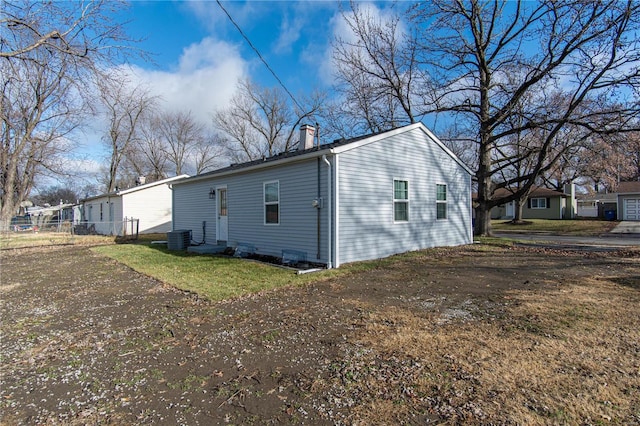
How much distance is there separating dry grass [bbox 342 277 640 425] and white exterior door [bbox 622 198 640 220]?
109ft

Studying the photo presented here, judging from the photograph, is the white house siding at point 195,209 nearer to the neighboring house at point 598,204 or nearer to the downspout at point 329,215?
the downspout at point 329,215

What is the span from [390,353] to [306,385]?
3.26 feet

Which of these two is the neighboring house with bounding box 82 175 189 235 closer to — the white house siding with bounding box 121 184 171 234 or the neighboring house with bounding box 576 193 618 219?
the white house siding with bounding box 121 184 171 234

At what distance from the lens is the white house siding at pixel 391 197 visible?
343 inches

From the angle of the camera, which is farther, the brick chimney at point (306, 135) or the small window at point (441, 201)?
the brick chimney at point (306, 135)

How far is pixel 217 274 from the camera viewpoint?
7.66 meters

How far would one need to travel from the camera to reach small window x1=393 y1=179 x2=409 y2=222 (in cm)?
1010


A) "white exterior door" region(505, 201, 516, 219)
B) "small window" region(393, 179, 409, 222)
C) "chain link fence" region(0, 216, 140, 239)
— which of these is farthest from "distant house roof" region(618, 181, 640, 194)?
"chain link fence" region(0, 216, 140, 239)

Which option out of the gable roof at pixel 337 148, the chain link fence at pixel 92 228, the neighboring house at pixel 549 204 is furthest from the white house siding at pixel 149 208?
the neighboring house at pixel 549 204

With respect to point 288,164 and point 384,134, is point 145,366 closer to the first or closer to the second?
point 288,164

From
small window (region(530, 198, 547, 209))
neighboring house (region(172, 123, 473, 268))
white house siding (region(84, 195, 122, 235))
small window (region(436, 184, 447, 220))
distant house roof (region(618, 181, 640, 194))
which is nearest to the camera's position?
neighboring house (region(172, 123, 473, 268))

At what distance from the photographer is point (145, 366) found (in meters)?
3.23

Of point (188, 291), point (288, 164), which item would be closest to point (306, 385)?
point (188, 291)

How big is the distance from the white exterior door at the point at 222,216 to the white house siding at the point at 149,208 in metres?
11.9
